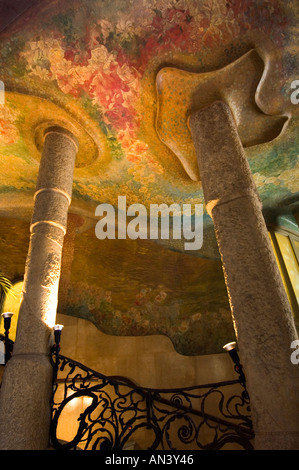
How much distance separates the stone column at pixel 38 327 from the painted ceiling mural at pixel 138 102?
1.16 metres

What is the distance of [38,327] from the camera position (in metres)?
2.86

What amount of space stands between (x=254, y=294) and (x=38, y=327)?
204 cm

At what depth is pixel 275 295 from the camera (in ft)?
7.86

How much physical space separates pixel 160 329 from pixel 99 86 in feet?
16.8

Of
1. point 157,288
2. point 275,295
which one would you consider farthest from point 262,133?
point 157,288

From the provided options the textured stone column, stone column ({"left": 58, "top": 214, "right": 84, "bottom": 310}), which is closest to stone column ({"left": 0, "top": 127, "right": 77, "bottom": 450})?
the textured stone column

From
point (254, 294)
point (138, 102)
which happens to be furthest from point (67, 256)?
point (254, 294)

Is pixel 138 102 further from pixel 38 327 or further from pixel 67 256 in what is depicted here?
pixel 67 256

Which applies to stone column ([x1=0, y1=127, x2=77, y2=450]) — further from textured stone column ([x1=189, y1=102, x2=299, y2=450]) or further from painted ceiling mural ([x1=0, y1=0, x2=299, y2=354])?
textured stone column ([x1=189, y1=102, x2=299, y2=450])

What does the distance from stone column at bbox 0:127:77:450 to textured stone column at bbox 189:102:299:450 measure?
69.4 inches

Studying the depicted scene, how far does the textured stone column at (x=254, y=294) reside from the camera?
2.04m

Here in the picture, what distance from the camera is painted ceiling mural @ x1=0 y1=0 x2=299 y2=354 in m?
3.76

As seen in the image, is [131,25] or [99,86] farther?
Result: [99,86]
